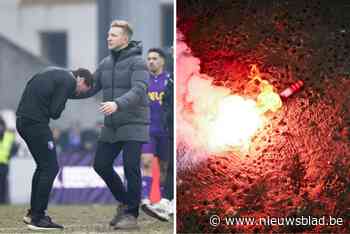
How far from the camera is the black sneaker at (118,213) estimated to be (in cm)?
1272

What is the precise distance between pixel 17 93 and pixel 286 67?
193 cm

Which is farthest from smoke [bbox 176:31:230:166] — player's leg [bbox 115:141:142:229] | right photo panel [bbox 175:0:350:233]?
player's leg [bbox 115:141:142:229]

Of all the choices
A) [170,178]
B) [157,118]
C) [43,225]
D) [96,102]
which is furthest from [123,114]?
[43,225]

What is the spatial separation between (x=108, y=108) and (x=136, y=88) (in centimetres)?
24

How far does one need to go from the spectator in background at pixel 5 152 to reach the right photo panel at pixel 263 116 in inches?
49.8

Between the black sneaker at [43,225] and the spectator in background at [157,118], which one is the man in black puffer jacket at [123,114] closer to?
the spectator in background at [157,118]

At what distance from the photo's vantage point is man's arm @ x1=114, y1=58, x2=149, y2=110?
41.3 ft

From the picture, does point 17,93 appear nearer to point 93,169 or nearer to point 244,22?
point 93,169

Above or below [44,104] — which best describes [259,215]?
below

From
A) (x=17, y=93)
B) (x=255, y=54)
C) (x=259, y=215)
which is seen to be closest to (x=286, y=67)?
(x=255, y=54)

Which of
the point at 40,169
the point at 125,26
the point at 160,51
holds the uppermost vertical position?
the point at 125,26

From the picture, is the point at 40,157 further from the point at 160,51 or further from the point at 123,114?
the point at 160,51

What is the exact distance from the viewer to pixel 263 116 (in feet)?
42.3

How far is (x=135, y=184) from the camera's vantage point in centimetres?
1270
